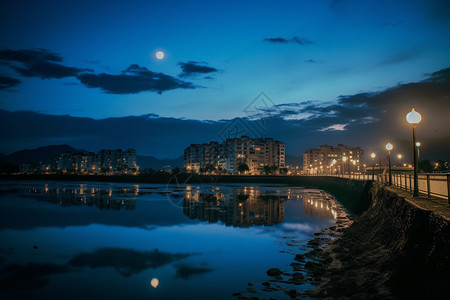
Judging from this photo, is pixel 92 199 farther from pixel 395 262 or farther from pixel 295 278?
pixel 395 262

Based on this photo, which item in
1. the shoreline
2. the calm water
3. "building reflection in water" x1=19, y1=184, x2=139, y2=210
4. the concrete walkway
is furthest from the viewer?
"building reflection in water" x1=19, y1=184, x2=139, y2=210

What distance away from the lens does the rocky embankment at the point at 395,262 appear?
743 centimetres

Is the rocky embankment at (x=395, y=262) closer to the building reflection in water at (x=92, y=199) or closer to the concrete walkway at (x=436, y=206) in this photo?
the concrete walkway at (x=436, y=206)

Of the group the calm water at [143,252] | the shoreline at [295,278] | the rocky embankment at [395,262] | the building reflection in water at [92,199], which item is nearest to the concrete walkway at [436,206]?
the rocky embankment at [395,262]

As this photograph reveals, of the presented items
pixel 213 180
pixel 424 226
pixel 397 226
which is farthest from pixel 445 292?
pixel 213 180

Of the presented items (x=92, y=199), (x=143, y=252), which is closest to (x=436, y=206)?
(x=143, y=252)

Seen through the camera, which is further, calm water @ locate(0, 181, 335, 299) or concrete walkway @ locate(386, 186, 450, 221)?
calm water @ locate(0, 181, 335, 299)

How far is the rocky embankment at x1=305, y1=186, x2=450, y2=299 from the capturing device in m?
7.43

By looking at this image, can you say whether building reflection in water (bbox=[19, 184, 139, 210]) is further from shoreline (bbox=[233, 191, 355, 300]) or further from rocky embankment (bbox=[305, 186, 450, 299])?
rocky embankment (bbox=[305, 186, 450, 299])

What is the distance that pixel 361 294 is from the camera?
9.30m

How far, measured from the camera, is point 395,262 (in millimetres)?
9891

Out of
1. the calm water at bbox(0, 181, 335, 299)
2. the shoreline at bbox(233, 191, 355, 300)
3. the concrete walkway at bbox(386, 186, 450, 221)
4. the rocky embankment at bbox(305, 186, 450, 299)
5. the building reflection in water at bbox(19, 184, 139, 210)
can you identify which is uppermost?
the concrete walkway at bbox(386, 186, 450, 221)

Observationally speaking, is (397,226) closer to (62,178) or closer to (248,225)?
(248,225)

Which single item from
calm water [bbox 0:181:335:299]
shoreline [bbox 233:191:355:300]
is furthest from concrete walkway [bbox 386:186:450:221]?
calm water [bbox 0:181:335:299]
